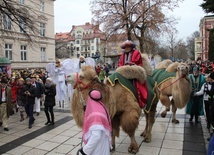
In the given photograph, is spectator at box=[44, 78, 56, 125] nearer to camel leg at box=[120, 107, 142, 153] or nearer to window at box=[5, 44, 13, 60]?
camel leg at box=[120, 107, 142, 153]

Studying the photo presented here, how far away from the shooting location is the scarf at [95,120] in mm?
2607

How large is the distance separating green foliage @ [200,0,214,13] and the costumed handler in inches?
683

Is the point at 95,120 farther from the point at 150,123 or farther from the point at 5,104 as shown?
the point at 5,104

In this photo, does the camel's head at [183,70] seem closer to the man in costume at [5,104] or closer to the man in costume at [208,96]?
the man in costume at [208,96]

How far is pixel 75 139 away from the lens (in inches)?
236

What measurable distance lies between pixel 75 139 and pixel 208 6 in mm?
16134

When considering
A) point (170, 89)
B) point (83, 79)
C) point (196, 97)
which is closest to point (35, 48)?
point (170, 89)

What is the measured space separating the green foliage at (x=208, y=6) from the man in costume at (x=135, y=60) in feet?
48.1

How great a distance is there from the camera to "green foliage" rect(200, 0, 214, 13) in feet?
56.0

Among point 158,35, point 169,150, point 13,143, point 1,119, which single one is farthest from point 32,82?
point 158,35

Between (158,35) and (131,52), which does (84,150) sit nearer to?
(131,52)

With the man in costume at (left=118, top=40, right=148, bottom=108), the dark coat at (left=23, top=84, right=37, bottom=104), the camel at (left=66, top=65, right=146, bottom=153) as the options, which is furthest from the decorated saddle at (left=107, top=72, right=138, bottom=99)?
the dark coat at (left=23, top=84, right=37, bottom=104)

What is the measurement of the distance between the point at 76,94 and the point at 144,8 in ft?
61.1

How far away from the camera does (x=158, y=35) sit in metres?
22.2
